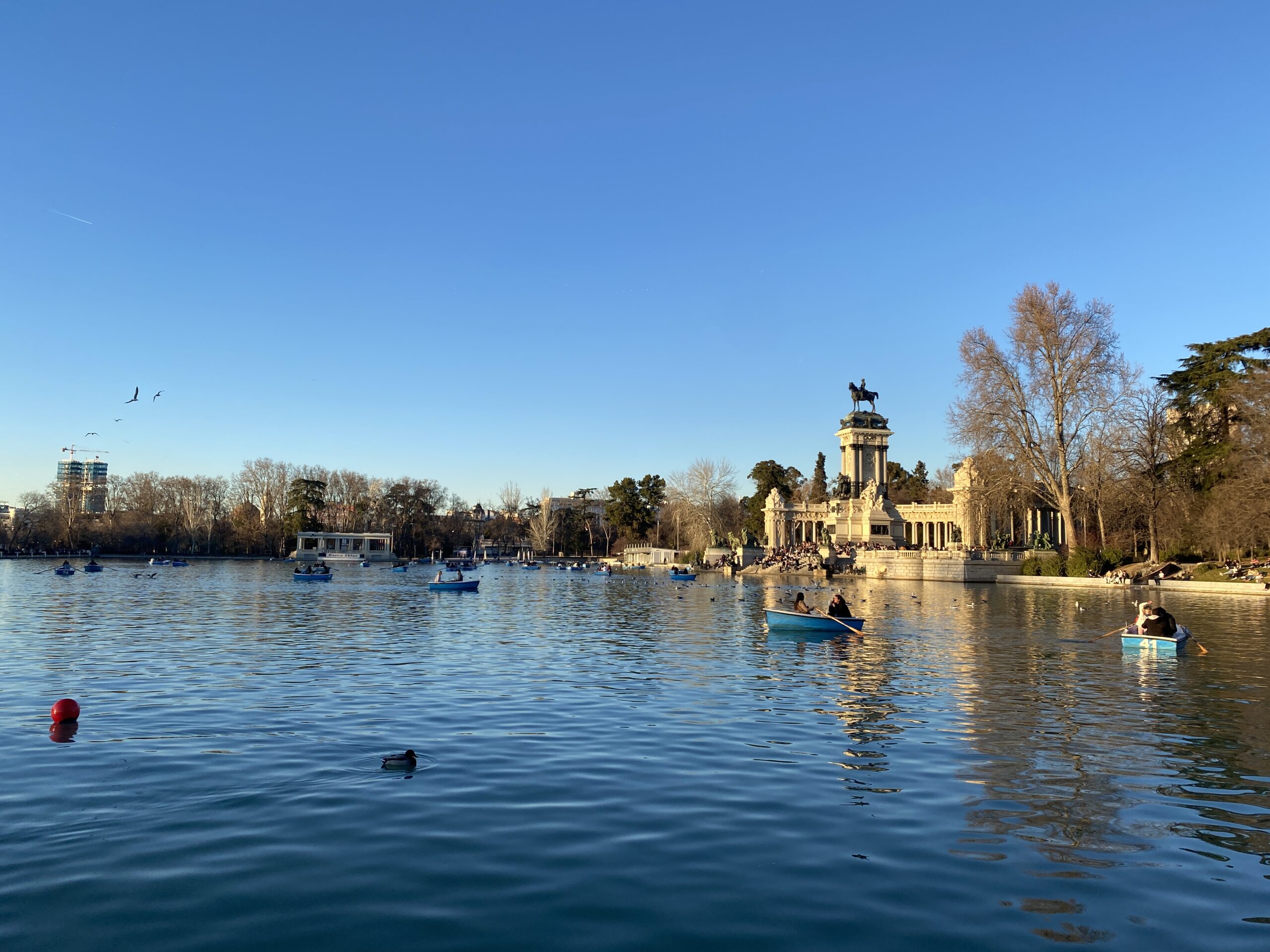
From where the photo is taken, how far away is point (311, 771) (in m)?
10.9

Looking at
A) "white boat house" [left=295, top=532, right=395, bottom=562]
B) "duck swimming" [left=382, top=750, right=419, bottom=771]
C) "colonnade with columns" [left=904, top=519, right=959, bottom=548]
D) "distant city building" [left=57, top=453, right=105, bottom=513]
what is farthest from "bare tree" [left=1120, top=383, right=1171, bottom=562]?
"distant city building" [left=57, top=453, right=105, bottom=513]

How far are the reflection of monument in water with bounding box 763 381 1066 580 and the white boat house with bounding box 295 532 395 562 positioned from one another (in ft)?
167

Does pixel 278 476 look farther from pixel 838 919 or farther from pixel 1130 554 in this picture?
pixel 838 919

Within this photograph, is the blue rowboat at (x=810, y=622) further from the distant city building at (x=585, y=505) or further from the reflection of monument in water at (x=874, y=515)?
the distant city building at (x=585, y=505)

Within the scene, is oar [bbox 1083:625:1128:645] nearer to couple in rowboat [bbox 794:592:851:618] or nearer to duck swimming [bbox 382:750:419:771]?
couple in rowboat [bbox 794:592:851:618]

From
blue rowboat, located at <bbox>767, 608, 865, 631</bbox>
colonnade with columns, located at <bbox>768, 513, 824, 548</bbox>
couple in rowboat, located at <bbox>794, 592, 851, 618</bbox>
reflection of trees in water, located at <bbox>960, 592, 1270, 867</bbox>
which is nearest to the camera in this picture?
reflection of trees in water, located at <bbox>960, 592, 1270, 867</bbox>

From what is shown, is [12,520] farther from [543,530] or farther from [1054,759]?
[1054,759]

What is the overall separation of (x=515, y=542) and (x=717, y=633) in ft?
471

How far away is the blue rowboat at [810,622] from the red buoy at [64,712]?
733 inches

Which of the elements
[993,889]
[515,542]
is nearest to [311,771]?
[993,889]

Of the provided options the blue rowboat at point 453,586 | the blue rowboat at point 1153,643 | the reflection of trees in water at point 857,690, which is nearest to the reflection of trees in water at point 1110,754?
the reflection of trees in water at point 857,690

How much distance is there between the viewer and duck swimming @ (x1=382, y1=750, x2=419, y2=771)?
36.1ft

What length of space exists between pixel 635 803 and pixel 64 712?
9.23 metres

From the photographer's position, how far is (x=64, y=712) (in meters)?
13.7
